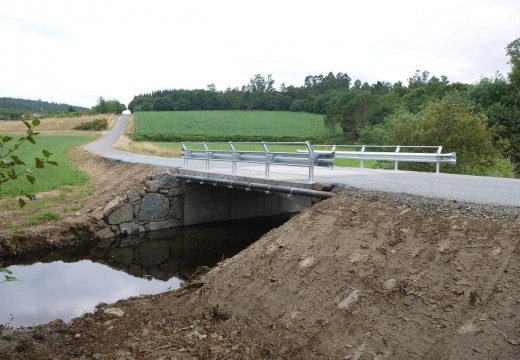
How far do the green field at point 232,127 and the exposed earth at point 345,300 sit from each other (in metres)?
54.1

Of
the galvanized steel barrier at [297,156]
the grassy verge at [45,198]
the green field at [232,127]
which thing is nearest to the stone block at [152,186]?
the galvanized steel barrier at [297,156]

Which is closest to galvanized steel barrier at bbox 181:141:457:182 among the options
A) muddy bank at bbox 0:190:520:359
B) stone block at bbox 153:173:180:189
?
stone block at bbox 153:173:180:189

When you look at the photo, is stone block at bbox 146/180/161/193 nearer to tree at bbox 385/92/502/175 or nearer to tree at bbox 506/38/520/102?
tree at bbox 385/92/502/175

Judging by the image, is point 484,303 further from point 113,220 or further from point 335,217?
point 113,220

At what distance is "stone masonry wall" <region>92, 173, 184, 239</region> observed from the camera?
15508 mm

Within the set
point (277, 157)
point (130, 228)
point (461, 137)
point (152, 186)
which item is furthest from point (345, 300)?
point (461, 137)

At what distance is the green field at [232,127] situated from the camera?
215 feet

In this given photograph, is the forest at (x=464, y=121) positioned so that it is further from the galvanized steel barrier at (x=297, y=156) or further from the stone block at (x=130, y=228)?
the stone block at (x=130, y=228)

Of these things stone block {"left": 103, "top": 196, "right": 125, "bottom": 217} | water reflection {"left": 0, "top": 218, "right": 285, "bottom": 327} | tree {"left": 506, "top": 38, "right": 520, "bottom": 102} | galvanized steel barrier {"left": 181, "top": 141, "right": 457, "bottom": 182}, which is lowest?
water reflection {"left": 0, "top": 218, "right": 285, "bottom": 327}

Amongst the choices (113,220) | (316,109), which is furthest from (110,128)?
(113,220)

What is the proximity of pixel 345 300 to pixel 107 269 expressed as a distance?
27.2 ft

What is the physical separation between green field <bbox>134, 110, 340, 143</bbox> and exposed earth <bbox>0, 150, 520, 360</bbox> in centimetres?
5406

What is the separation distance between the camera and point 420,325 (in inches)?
205

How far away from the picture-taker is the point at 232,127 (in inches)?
3263
